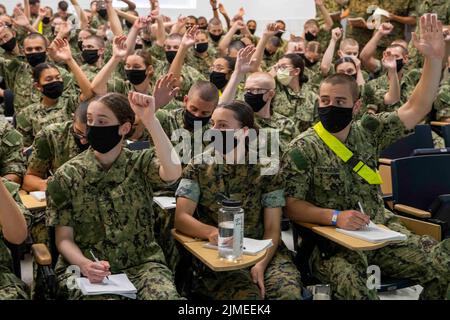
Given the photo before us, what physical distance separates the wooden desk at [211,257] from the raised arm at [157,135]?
31cm

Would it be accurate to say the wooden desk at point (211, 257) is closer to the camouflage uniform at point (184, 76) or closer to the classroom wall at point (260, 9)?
the camouflage uniform at point (184, 76)

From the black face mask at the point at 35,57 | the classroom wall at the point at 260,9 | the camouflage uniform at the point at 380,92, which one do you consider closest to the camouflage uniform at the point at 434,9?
the camouflage uniform at the point at 380,92

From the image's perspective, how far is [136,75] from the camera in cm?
521

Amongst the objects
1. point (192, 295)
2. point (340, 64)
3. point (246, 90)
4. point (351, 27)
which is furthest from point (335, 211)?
point (351, 27)

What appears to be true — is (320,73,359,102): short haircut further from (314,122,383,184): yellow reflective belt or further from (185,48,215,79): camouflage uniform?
(185,48,215,79): camouflage uniform

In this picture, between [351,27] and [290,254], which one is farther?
[351,27]

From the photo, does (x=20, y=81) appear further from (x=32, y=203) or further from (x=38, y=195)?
(x=32, y=203)

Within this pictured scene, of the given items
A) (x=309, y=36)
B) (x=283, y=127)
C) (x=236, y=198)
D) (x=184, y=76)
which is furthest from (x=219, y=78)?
(x=309, y=36)

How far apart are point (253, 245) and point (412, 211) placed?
1200 millimetres

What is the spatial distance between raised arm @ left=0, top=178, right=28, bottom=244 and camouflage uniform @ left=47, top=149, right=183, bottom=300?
0.88 ft

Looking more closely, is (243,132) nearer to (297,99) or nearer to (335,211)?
(335,211)

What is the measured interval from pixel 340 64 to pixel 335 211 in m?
3.15

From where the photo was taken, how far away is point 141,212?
115 inches

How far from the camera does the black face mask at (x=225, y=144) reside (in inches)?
122
